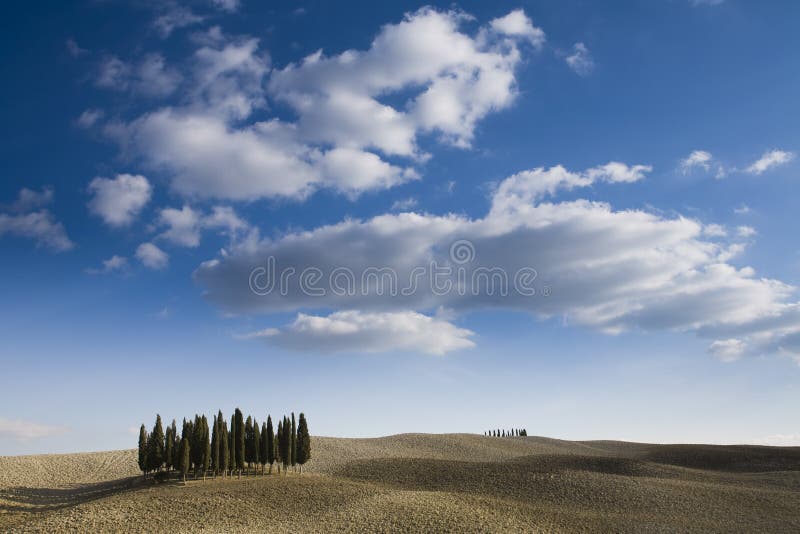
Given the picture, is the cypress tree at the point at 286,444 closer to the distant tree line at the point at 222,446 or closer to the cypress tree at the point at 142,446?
the distant tree line at the point at 222,446

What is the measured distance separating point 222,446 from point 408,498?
71.4 feet

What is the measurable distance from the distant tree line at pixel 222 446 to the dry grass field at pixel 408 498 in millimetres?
3160

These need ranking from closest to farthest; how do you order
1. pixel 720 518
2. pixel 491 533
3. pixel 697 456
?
pixel 491 533 < pixel 720 518 < pixel 697 456

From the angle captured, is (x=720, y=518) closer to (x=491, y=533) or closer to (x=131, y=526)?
(x=491, y=533)

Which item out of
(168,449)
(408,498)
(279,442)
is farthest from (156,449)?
(408,498)

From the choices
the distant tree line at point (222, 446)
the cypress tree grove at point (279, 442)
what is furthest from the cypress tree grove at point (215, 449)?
the cypress tree grove at point (279, 442)

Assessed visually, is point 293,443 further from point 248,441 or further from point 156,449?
point 156,449

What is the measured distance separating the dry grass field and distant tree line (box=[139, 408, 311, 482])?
3160 mm

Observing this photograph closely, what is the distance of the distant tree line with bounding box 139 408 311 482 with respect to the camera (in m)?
54.0

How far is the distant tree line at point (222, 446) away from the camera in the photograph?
54.0 m

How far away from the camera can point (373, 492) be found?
43.7m

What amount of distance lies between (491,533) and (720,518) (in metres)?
18.9

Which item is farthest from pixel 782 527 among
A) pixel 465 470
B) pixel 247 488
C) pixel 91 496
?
pixel 91 496

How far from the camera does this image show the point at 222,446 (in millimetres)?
54469
